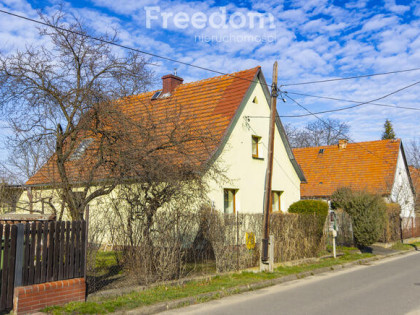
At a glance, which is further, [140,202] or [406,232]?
[406,232]

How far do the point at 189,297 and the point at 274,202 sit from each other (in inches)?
501

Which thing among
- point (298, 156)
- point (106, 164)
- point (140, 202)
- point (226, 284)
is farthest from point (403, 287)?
point (298, 156)

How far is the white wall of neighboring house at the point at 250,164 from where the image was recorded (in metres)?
17.1

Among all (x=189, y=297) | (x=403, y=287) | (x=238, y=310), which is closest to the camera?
(x=238, y=310)

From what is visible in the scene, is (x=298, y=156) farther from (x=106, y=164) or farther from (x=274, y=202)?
(x=106, y=164)

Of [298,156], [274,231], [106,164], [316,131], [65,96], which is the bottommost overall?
[274,231]

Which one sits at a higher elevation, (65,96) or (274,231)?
(65,96)

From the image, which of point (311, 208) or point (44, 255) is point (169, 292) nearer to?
point (44, 255)

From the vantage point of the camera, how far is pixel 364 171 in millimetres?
29500

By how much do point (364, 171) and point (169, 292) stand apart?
24.1 meters

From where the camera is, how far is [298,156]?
3578 cm

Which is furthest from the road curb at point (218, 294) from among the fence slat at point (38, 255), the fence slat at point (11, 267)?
the fence slat at point (11, 267)

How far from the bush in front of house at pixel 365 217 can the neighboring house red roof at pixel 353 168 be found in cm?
781

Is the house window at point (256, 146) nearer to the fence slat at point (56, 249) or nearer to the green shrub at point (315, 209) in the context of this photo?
the green shrub at point (315, 209)
